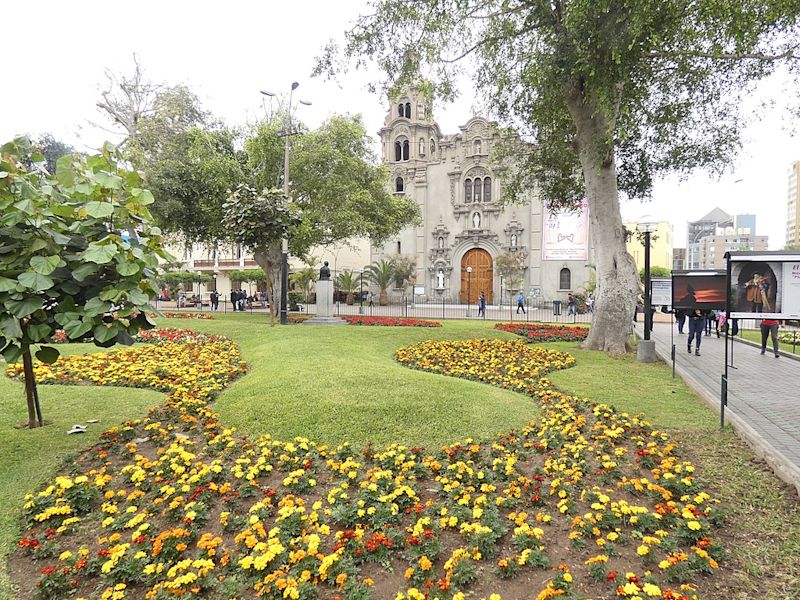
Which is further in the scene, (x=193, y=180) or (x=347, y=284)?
(x=347, y=284)

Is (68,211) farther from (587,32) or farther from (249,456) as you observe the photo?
(587,32)

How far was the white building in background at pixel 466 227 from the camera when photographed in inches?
1436

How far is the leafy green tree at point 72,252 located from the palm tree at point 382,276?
33.1 m

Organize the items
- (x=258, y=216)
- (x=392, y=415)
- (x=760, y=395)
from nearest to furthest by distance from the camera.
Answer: (x=392, y=415) < (x=760, y=395) < (x=258, y=216)

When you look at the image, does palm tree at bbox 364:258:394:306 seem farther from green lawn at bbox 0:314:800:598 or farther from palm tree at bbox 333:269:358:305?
green lawn at bbox 0:314:800:598

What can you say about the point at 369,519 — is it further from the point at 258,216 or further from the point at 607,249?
the point at 258,216

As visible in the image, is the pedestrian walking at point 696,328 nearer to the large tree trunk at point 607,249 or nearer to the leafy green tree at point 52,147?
the large tree trunk at point 607,249

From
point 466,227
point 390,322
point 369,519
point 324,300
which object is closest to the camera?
point 369,519

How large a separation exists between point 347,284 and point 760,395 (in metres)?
32.8

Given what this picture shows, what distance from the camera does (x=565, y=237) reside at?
36281mm

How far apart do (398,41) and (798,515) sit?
11.8m

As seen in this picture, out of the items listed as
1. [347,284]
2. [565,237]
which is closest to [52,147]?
[347,284]

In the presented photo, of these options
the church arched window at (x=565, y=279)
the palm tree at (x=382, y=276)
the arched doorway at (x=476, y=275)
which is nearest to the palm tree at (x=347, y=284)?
the palm tree at (x=382, y=276)

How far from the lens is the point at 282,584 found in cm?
273
